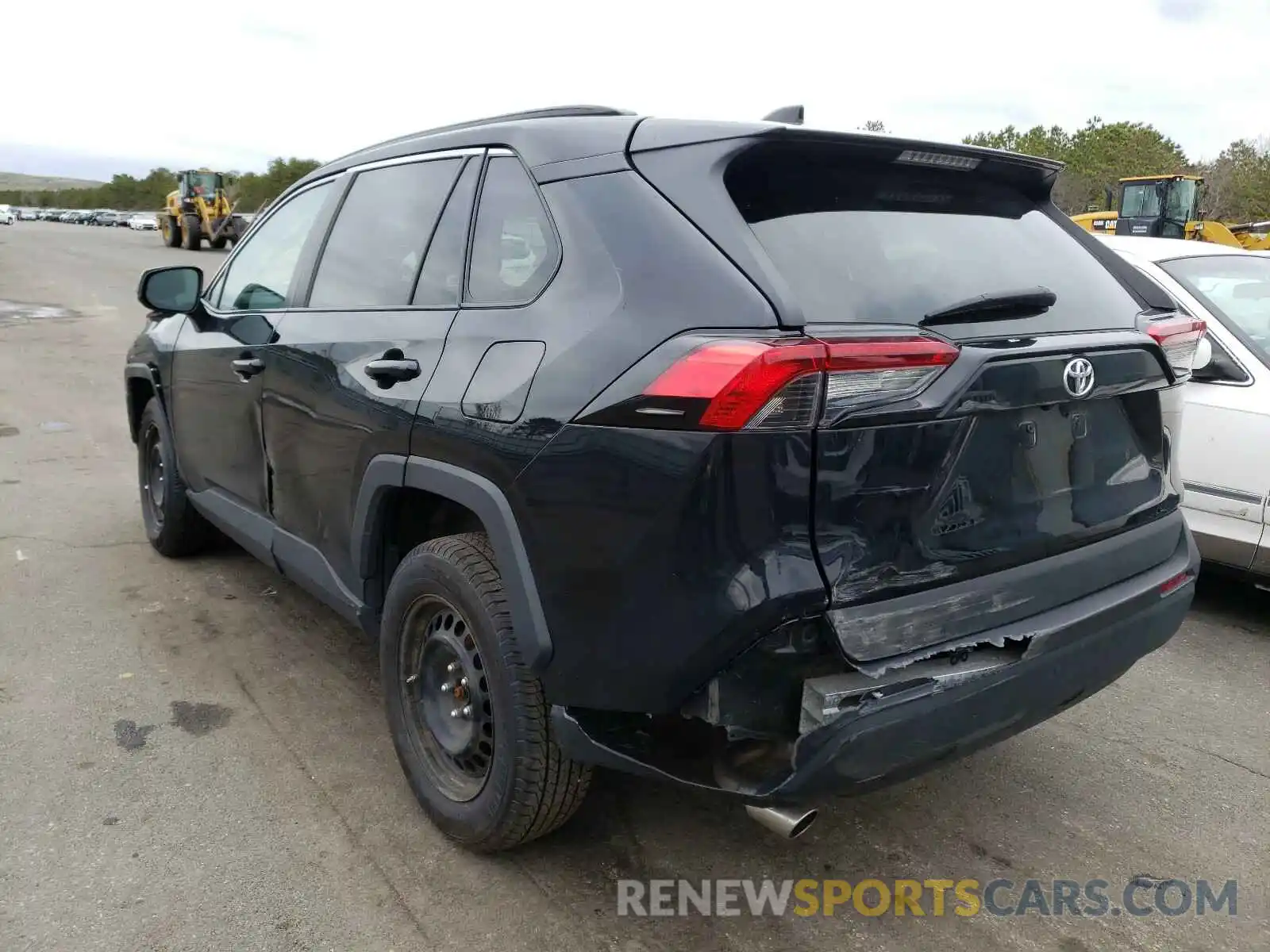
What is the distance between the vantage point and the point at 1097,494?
8.09 ft

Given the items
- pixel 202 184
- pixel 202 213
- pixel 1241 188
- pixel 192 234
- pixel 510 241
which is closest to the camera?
pixel 510 241

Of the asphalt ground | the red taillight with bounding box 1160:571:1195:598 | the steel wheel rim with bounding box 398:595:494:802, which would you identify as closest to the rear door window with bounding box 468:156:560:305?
the steel wheel rim with bounding box 398:595:494:802

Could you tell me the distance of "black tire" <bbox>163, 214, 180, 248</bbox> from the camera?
3350 centimetres

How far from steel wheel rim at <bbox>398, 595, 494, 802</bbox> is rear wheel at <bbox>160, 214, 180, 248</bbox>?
34.9 meters

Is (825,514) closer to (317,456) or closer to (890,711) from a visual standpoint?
(890,711)

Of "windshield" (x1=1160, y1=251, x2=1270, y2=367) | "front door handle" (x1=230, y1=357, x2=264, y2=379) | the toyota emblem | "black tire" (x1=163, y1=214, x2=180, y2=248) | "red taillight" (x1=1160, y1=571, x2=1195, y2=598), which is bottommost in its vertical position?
"red taillight" (x1=1160, y1=571, x2=1195, y2=598)

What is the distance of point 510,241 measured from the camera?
2590 mm

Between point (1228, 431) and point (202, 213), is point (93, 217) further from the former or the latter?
point (1228, 431)

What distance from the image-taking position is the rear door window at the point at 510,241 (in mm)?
2434

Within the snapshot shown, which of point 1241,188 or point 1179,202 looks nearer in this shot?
point 1179,202

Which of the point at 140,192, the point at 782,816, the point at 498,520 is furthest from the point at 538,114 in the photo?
the point at 140,192

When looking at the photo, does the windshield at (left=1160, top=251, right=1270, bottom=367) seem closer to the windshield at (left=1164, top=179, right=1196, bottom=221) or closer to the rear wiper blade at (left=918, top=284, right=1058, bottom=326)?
the rear wiper blade at (left=918, top=284, right=1058, bottom=326)

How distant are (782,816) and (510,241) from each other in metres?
1.57

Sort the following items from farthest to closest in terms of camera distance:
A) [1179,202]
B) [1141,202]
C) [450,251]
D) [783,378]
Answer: [1141,202] < [1179,202] < [450,251] < [783,378]
